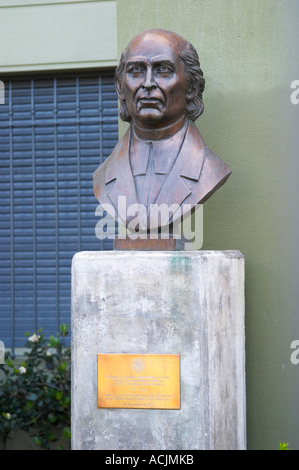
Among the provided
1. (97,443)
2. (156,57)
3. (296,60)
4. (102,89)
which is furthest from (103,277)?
(102,89)

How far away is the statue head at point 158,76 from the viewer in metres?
3.51

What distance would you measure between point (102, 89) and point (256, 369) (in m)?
2.21

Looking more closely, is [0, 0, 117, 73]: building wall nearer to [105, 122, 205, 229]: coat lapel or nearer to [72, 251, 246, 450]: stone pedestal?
[105, 122, 205, 229]: coat lapel

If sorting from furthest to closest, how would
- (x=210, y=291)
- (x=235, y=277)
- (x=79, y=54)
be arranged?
(x=79, y=54), (x=235, y=277), (x=210, y=291)

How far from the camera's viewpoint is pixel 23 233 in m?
5.19

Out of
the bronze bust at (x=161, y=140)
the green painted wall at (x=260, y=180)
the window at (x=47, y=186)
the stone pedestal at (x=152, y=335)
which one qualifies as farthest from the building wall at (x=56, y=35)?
the stone pedestal at (x=152, y=335)

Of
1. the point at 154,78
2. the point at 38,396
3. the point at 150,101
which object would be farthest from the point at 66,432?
the point at 154,78

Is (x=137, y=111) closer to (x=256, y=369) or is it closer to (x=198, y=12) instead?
(x=198, y=12)

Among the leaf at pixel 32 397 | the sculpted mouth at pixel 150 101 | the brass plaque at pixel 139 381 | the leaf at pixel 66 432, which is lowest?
the leaf at pixel 66 432

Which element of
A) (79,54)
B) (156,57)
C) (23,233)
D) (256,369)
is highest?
(79,54)

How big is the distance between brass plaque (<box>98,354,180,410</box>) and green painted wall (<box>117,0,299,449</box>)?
1004 mm

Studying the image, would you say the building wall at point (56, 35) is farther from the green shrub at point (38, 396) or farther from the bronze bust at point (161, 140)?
the green shrub at point (38, 396)

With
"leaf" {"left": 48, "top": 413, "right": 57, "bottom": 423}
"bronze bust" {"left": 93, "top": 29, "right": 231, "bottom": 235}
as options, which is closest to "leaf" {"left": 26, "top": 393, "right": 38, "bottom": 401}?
"leaf" {"left": 48, "top": 413, "right": 57, "bottom": 423}

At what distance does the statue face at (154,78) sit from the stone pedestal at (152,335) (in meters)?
0.71
